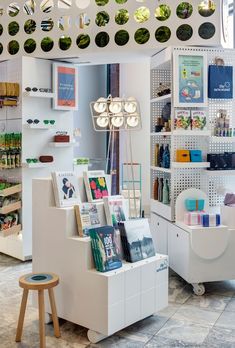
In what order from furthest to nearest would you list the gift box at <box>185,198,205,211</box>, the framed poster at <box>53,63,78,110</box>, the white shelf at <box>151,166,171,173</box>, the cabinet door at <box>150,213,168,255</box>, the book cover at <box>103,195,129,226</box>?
the framed poster at <box>53,63,78,110</box> < the cabinet door at <box>150,213,168,255</box> < the white shelf at <box>151,166,171,173</box> < the gift box at <box>185,198,205,211</box> < the book cover at <box>103,195,129,226</box>

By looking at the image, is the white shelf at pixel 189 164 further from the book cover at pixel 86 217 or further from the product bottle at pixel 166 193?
the book cover at pixel 86 217

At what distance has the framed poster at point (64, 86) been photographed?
207 inches

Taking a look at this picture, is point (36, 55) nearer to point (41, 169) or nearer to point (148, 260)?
point (41, 169)

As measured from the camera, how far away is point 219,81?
4324 millimetres

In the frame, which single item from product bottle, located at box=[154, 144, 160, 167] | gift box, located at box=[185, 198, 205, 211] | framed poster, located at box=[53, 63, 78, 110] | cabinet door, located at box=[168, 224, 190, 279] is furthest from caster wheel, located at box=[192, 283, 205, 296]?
framed poster, located at box=[53, 63, 78, 110]

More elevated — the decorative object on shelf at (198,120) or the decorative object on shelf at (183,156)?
the decorative object on shelf at (198,120)

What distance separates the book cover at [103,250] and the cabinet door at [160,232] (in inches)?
62.6

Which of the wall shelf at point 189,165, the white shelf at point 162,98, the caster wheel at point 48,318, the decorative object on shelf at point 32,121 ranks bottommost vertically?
the caster wheel at point 48,318

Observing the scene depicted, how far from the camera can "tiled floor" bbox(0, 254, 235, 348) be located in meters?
2.97

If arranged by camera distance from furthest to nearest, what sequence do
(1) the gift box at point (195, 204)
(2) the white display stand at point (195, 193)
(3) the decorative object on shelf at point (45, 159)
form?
(3) the decorative object on shelf at point (45, 159) → (1) the gift box at point (195, 204) → (2) the white display stand at point (195, 193)

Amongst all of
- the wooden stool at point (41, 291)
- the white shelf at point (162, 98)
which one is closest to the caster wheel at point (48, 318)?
the wooden stool at point (41, 291)

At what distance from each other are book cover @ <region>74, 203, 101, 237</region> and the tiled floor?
2.50 feet

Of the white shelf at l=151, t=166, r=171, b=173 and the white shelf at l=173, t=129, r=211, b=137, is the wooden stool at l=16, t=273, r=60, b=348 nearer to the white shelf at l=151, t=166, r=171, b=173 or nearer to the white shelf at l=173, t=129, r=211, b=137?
the white shelf at l=151, t=166, r=171, b=173

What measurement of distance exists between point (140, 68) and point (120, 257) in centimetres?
610
